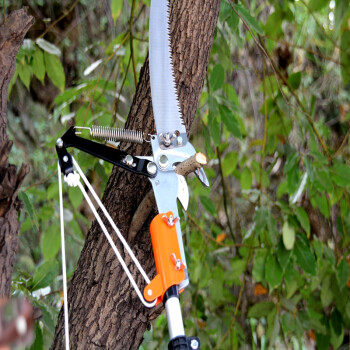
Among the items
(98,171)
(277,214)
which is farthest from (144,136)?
(277,214)

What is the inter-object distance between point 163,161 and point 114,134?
0.23 feet

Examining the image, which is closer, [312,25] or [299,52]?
[312,25]

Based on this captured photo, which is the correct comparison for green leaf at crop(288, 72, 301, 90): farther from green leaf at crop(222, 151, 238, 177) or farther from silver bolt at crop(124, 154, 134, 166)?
silver bolt at crop(124, 154, 134, 166)

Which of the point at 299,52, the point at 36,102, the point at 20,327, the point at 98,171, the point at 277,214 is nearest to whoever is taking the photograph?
the point at 20,327

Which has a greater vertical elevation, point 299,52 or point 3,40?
point 3,40

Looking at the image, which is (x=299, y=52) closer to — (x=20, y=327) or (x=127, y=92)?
(x=127, y=92)

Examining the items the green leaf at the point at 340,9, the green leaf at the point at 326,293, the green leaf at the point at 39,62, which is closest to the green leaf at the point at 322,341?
the green leaf at the point at 326,293

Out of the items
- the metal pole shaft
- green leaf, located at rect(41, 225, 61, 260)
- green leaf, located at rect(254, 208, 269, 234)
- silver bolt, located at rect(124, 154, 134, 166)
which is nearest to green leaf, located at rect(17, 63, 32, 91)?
green leaf, located at rect(41, 225, 61, 260)

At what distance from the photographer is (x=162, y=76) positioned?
28.4 inches

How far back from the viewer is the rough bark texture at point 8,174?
1.91ft

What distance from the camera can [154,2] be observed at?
73 centimetres

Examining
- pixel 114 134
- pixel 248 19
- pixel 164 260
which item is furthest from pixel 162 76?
pixel 248 19

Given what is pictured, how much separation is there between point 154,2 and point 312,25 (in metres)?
1.25

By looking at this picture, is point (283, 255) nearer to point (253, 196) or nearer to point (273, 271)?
point (273, 271)
